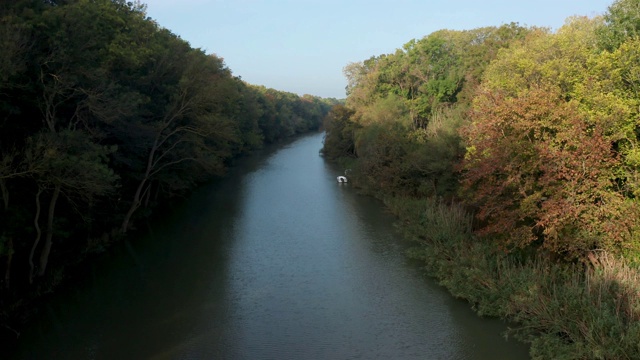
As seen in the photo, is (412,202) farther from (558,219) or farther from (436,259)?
(558,219)

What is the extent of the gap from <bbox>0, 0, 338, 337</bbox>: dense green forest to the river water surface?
1456mm

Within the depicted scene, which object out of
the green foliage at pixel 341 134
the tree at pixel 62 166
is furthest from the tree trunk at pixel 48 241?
the green foliage at pixel 341 134

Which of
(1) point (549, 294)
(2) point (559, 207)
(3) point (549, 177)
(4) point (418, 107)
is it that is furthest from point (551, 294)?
(4) point (418, 107)

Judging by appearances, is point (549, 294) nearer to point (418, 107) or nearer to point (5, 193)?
point (5, 193)

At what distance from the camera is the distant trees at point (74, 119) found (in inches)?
554

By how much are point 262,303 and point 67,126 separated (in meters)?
9.38

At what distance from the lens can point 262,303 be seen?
15359 millimetres

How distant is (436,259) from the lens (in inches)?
714

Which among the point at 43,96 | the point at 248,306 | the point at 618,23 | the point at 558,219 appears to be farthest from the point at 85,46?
the point at 618,23

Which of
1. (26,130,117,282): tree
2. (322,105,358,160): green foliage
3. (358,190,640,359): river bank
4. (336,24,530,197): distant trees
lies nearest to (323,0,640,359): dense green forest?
(358,190,640,359): river bank

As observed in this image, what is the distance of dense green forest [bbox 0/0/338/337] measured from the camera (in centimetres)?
1399

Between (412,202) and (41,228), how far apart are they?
1805 cm

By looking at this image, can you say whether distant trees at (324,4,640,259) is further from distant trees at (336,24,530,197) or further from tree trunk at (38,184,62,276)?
tree trunk at (38,184,62,276)

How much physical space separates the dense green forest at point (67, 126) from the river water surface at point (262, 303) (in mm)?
1456
